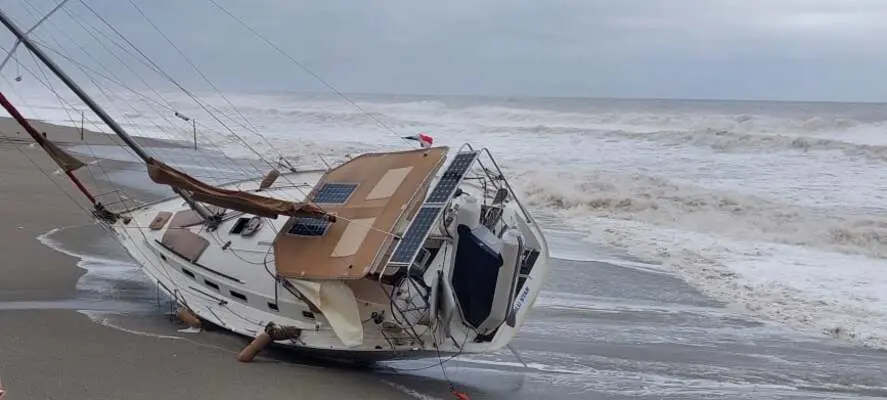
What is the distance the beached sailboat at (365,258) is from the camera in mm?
7930

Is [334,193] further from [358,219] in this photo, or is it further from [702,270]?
[702,270]

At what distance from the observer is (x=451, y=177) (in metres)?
8.77

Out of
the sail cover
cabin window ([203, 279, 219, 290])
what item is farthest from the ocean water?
cabin window ([203, 279, 219, 290])

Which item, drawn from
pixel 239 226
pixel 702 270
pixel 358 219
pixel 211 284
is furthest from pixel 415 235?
pixel 702 270

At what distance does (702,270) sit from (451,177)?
703 cm

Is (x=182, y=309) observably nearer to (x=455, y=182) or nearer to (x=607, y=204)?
(x=455, y=182)

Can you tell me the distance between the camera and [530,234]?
31.1 feet

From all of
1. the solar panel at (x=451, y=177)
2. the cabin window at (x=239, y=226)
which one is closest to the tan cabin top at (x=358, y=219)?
the solar panel at (x=451, y=177)

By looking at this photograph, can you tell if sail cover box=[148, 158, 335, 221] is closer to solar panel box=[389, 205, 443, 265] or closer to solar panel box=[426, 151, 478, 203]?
solar panel box=[389, 205, 443, 265]

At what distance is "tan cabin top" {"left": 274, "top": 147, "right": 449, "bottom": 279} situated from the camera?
8.22m

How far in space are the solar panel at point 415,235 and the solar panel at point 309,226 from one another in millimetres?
1158

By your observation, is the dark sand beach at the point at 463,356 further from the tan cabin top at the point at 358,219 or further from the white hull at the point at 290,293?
the tan cabin top at the point at 358,219

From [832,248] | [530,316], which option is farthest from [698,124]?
[530,316]

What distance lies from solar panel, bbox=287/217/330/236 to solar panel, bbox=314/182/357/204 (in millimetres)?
506
